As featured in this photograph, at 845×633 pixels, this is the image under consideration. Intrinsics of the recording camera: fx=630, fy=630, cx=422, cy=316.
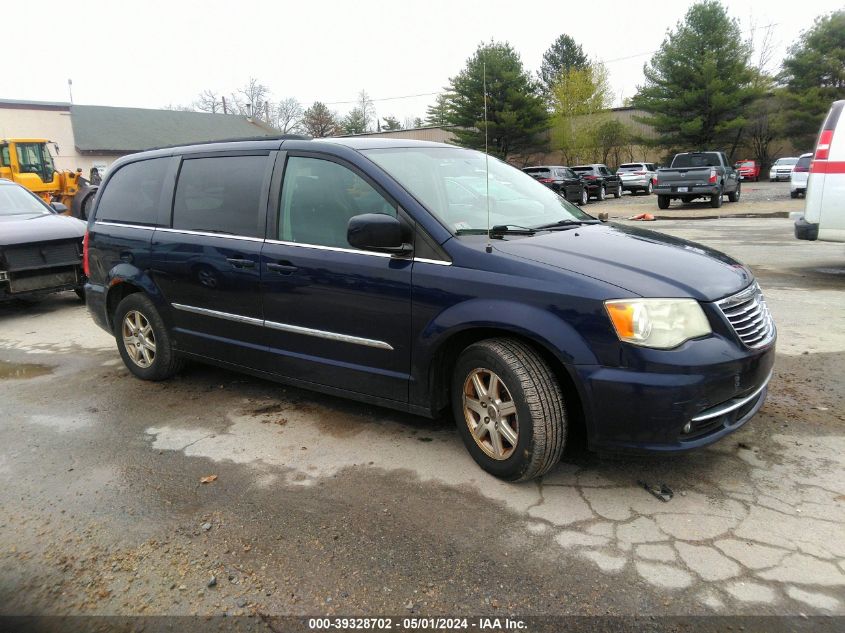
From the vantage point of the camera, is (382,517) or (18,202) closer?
(382,517)

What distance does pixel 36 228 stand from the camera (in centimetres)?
814

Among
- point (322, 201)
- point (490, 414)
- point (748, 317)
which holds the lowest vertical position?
point (490, 414)

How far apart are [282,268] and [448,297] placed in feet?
4.04

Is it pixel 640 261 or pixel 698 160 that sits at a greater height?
pixel 698 160

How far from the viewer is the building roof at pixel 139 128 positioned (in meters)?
44.8

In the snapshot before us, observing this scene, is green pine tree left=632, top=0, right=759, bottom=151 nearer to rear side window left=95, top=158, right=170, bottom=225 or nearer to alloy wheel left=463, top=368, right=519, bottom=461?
rear side window left=95, top=158, right=170, bottom=225

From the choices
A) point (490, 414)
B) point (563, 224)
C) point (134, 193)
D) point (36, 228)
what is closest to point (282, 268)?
point (490, 414)

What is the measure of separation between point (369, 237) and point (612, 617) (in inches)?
83.0

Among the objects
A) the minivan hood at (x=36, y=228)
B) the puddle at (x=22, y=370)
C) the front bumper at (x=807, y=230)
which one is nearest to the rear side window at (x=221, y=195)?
the puddle at (x=22, y=370)

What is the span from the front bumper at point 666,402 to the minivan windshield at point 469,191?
114cm

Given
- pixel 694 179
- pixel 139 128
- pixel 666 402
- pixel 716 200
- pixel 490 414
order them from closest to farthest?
1. pixel 666 402
2. pixel 490 414
3. pixel 694 179
4. pixel 716 200
5. pixel 139 128

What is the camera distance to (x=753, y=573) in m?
2.52

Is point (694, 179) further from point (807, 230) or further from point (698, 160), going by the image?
point (807, 230)

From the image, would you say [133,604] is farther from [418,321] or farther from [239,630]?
[418,321]
